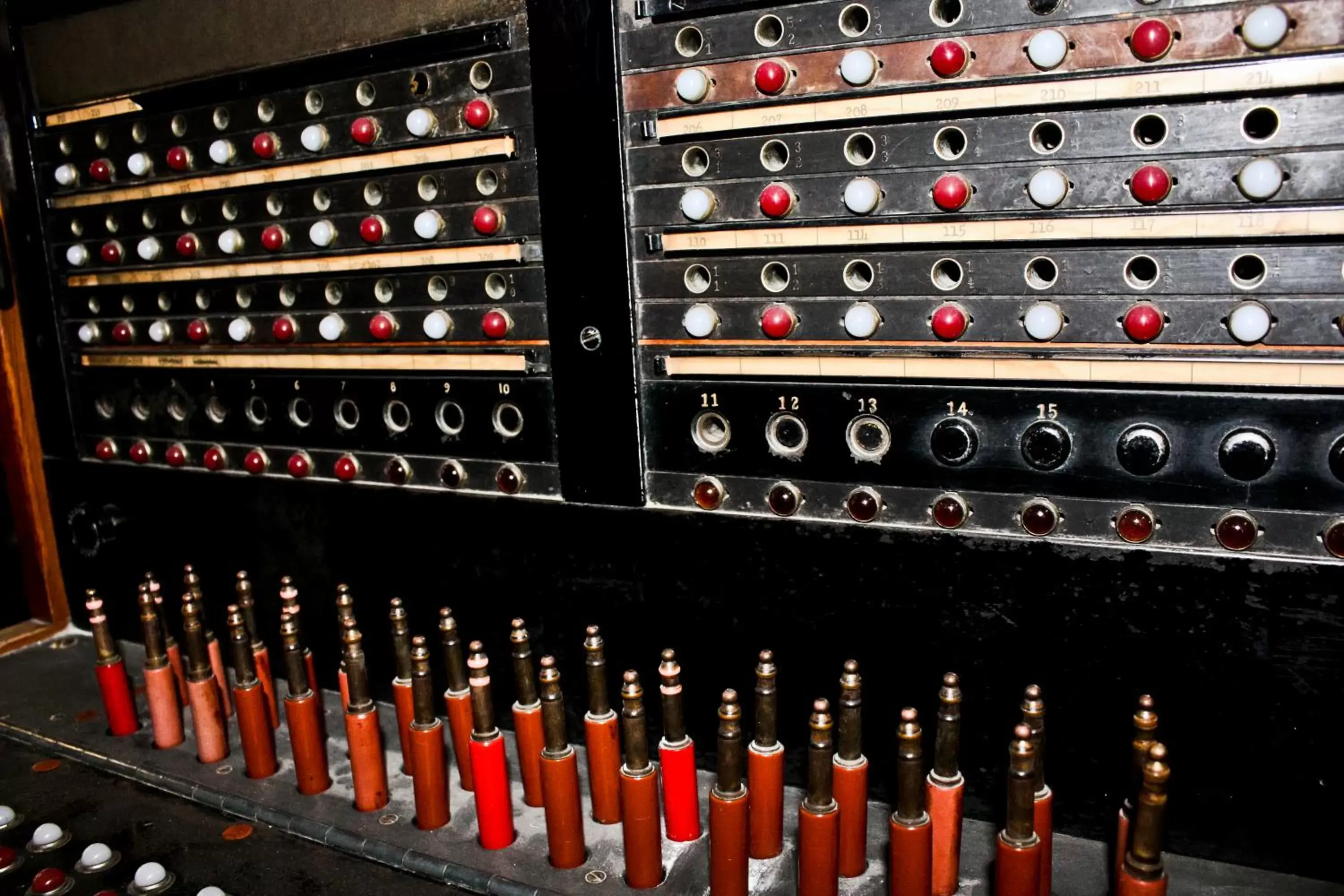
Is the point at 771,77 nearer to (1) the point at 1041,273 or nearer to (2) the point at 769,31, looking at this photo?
(2) the point at 769,31

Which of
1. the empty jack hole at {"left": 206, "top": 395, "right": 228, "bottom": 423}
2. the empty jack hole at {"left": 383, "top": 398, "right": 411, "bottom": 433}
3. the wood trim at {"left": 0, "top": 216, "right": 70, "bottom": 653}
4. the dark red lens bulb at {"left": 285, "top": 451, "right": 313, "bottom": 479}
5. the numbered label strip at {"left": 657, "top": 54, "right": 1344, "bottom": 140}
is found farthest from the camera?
the wood trim at {"left": 0, "top": 216, "right": 70, "bottom": 653}

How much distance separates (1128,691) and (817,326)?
0.71 metres

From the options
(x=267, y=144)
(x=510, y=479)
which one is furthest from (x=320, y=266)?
(x=510, y=479)

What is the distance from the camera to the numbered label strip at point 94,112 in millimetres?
2080

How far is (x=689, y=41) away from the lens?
154 centimetres

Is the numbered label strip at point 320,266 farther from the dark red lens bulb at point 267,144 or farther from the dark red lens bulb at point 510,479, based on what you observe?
the dark red lens bulb at point 510,479

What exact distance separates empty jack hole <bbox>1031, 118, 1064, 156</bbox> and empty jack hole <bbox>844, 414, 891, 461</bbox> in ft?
1.45

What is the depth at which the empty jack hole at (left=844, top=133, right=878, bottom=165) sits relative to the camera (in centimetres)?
144

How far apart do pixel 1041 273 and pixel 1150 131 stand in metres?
0.22

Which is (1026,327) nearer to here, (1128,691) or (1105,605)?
(1105,605)

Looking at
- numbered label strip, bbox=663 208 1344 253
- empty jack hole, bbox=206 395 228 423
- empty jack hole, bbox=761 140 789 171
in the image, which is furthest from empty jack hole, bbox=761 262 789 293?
empty jack hole, bbox=206 395 228 423

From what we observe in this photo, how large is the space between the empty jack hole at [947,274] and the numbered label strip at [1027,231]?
31mm

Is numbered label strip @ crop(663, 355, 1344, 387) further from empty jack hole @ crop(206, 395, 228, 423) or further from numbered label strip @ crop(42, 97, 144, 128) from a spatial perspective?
numbered label strip @ crop(42, 97, 144, 128)

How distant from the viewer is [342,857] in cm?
A: 158
